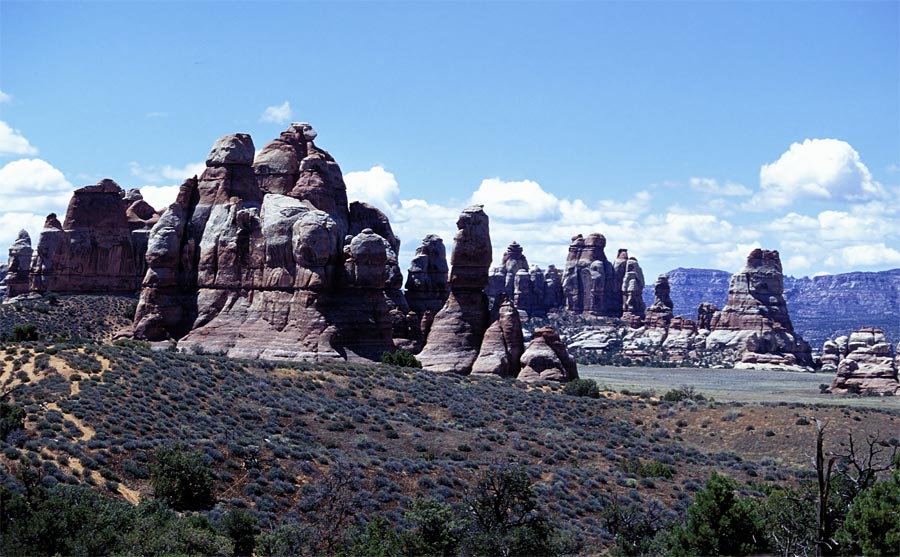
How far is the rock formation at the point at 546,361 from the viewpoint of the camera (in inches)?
2437

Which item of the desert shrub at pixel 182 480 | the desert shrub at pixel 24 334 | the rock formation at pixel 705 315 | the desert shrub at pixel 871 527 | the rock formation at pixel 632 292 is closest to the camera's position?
the desert shrub at pixel 871 527

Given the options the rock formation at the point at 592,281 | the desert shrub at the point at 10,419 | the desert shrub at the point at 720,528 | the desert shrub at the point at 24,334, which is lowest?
the desert shrub at the point at 720,528

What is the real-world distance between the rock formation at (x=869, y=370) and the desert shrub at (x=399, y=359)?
1789 inches

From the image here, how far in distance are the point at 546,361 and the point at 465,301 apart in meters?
6.27

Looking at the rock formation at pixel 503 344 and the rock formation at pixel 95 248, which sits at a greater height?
the rock formation at pixel 95 248

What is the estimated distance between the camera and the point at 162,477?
29.7 meters

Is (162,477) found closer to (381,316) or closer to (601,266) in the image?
(381,316)

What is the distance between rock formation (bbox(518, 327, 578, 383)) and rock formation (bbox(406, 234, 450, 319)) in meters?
13.5

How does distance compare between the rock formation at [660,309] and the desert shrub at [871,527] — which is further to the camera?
the rock formation at [660,309]

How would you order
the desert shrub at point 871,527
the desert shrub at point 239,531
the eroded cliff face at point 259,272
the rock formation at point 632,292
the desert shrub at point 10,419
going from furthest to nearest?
the rock formation at point 632,292, the eroded cliff face at point 259,272, the desert shrub at point 10,419, the desert shrub at point 239,531, the desert shrub at point 871,527

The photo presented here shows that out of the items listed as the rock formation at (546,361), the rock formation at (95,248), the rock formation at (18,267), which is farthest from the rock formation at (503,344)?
the rock formation at (18,267)

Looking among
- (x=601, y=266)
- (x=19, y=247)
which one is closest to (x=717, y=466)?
(x=19, y=247)

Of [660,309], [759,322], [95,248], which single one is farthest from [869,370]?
[660,309]

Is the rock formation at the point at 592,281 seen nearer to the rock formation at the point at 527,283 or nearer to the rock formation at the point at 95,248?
the rock formation at the point at 527,283
